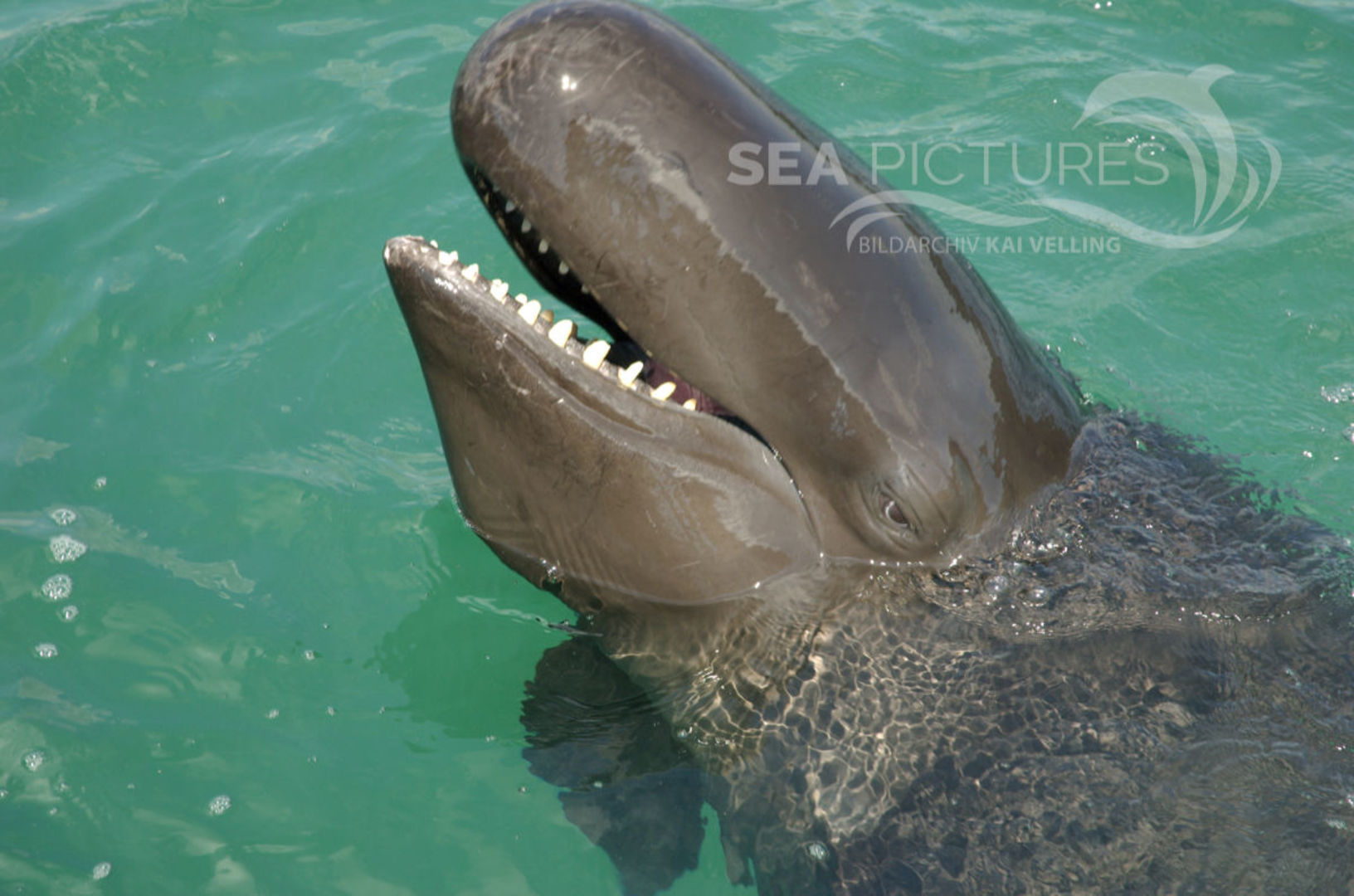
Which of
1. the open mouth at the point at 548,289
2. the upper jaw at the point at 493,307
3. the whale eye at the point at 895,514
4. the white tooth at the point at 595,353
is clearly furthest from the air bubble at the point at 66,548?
the whale eye at the point at 895,514

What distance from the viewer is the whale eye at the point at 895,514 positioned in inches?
203

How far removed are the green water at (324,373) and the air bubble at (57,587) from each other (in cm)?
5

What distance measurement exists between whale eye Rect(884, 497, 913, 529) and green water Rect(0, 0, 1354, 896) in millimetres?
1906

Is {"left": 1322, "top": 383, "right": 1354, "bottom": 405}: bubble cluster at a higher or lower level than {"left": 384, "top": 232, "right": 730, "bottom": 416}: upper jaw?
lower

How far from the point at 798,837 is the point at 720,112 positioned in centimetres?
302

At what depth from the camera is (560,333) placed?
15.9ft

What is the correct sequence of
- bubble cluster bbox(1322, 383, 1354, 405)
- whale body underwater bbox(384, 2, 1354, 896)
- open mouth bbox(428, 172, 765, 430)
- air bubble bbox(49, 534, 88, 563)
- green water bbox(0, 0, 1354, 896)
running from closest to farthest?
whale body underwater bbox(384, 2, 1354, 896) → open mouth bbox(428, 172, 765, 430) → green water bbox(0, 0, 1354, 896) → air bubble bbox(49, 534, 88, 563) → bubble cluster bbox(1322, 383, 1354, 405)

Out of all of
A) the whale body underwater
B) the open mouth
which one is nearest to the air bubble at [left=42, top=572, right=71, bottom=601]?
the whale body underwater

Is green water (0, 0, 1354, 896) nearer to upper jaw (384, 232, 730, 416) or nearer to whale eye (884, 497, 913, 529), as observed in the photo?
whale eye (884, 497, 913, 529)

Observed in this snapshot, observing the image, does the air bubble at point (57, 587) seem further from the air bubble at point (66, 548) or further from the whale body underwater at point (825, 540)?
the whale body underwater at point (825, 540)

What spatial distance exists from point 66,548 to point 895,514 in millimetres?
4905

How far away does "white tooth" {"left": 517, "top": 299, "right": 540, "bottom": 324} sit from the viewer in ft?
16.0

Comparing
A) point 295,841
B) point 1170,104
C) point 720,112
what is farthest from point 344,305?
point 1170,104

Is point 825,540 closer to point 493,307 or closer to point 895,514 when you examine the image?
point 895,514
